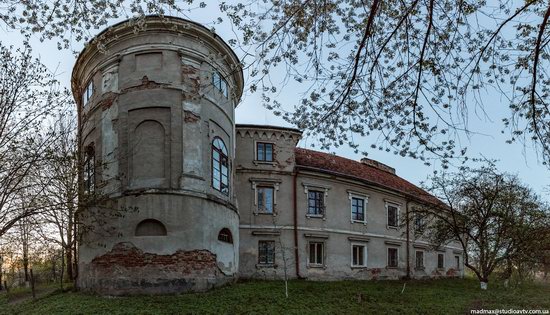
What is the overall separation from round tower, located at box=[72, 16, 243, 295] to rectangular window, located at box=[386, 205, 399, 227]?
1520 cm

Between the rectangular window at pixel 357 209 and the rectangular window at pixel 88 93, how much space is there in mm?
16583

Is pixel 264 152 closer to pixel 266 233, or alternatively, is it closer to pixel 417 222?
pixel 266 233

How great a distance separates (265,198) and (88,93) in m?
10.7

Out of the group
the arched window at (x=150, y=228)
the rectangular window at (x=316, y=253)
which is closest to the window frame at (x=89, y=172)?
the arched window at (x=150, y=228)

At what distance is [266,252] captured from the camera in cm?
2438

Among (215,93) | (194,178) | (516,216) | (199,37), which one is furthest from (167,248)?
(516,216)

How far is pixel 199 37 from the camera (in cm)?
1783

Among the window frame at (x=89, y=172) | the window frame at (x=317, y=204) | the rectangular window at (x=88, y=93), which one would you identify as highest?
the rectangular window at (x=88, y=93)

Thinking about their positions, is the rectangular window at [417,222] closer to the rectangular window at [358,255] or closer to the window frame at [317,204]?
the rectangular window at [358,255]

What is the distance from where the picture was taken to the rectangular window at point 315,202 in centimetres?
2637

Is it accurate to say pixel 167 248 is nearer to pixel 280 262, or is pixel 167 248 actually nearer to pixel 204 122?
pixel 204 122

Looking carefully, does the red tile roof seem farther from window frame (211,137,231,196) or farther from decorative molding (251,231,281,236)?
window frame (211,137,231,196)

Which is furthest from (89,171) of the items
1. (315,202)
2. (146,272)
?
(315,202)

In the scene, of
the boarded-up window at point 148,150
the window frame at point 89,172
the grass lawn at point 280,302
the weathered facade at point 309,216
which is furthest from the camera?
the weathered facade at point 309,216
